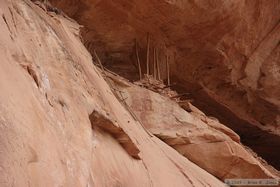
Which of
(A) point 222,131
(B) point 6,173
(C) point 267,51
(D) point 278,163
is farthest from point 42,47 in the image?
(D) point 278,163

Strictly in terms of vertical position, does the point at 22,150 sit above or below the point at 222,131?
above

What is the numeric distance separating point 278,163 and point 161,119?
7221 mm

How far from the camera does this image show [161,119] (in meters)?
7.82

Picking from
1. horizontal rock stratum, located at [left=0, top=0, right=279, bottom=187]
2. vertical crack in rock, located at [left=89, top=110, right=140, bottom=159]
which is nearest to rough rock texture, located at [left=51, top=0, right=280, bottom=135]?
horizontal rock stratum, located at [left=0, top=0, right=279, bottom=187]

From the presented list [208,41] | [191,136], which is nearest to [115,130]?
[191,136]

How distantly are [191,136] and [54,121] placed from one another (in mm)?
4974

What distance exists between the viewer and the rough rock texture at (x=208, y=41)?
988cm

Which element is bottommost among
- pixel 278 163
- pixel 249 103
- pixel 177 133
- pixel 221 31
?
pixel 278 163

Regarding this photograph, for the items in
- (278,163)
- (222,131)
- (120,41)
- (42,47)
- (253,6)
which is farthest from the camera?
(278,163)

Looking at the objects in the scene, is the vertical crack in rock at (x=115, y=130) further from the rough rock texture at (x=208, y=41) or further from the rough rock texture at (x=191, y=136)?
the rough rock texture at (x=208, y=41)

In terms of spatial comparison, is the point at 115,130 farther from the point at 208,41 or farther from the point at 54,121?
the point at 208,41

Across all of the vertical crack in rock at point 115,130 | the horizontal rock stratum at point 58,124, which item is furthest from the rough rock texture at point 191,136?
the vertical crack in rock at point 115,130

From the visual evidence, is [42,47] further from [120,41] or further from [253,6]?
[253,6]

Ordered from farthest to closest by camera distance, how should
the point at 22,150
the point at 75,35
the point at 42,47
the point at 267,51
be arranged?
the point at 267,51 < the point at 75,35 < the point at 42,47 < the point at 22,150
